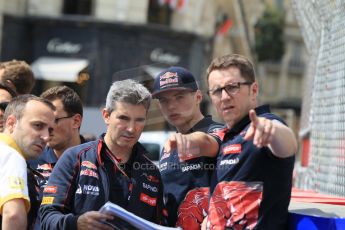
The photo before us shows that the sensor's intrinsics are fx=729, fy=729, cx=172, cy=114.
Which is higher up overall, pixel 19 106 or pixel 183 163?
pixel 19 106

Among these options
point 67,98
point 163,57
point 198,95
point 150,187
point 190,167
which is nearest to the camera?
point 150,187

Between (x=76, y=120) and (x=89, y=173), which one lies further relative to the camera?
(x=76, y=120)

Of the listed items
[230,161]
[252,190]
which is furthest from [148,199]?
[252,190]

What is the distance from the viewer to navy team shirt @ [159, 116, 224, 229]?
387 centimetres

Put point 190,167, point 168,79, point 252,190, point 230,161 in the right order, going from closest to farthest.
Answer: point 252,190 < point 230,161 < point 190,167 < point 168,79

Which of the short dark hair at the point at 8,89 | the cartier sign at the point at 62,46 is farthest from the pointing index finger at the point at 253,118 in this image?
the cartier sign at the point at 62,46

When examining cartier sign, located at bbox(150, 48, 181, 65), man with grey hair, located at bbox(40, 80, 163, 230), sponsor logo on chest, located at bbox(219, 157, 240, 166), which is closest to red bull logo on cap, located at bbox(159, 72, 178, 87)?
man with grey hair, located at bbox(40, 80, 163, 230)

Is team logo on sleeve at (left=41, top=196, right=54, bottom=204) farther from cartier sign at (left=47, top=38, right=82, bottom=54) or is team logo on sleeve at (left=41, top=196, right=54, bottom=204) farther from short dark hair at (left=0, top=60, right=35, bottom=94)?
cartier sign at (left=47, top=38, right=82, bottom=54)

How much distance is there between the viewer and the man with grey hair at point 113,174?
12.1ft

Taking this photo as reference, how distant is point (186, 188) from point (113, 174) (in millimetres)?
433

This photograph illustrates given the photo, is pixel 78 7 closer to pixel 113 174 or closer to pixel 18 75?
pixel 18 75

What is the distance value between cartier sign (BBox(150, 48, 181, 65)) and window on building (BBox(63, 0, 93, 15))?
253 cm

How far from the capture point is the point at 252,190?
10.7ft

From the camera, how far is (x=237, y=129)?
3.44m
